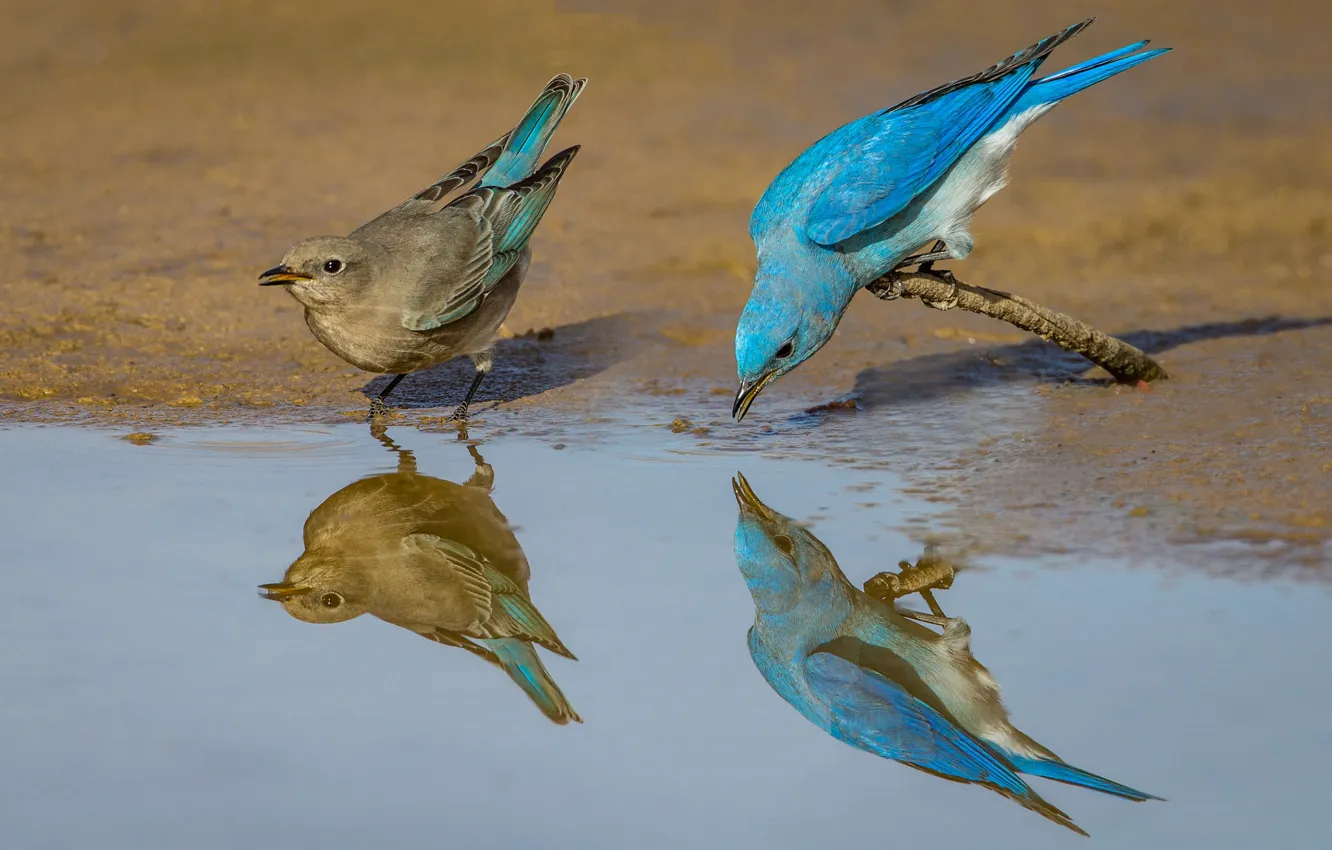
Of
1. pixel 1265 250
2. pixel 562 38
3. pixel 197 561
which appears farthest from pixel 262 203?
pixel 1265 250

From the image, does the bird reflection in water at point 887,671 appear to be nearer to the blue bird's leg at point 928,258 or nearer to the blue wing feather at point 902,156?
the blue wing feather at point 902,156

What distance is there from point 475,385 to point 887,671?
296cm

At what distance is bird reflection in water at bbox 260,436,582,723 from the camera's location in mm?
4379

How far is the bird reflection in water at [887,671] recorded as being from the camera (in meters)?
3.78

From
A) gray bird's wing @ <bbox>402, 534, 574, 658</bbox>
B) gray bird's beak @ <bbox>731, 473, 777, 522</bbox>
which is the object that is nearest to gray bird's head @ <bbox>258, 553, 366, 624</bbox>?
gray bird's wing @ <bbox>402, 534, 574, 658</bbox>

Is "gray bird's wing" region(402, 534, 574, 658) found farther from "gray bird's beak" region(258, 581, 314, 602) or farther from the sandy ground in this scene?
the sandy ground

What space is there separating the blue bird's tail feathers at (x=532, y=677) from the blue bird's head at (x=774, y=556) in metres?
0.78

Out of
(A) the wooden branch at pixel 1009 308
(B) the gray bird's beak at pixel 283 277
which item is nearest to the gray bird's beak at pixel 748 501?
(A) the wooden branch at pixel 1009 308

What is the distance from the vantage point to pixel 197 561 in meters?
4.87

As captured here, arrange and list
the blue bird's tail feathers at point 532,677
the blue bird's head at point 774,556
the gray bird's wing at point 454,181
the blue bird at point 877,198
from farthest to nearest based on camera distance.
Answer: the gray bird's wing at point 454,181 < the blue bird at point 877,198 < the blue bird's head at point 774,556 < the blue bird's tail feathers at point 532,677

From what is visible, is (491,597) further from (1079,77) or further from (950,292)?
(1079,77)

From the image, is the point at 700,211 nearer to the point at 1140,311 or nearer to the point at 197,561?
the point at 1140,311

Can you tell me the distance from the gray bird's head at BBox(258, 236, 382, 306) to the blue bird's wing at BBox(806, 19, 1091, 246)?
6.12 ft

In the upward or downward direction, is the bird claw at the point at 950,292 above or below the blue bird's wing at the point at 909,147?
below
